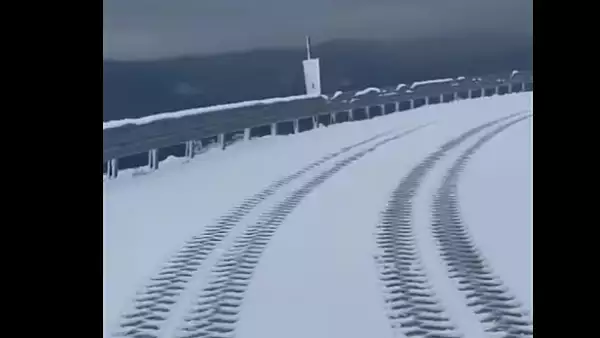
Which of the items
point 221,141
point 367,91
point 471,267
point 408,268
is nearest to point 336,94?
point 367,91

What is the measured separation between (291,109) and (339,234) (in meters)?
0.63

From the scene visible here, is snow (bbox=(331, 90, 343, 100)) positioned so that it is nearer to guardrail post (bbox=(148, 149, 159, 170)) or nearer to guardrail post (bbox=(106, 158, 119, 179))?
guardrail post (bbox=(148, 149, 159, 170))

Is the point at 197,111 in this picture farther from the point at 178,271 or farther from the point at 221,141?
the point at 178,271

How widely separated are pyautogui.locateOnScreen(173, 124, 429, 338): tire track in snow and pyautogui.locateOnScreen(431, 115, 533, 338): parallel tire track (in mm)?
306

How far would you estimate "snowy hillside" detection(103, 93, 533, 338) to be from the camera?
7.35 feet

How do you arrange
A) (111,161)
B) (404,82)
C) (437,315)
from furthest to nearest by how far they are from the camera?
1. (404,82)
2. (111,161)
3. (437,315)

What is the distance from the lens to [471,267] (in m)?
2.48

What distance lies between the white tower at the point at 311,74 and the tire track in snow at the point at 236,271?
32cm

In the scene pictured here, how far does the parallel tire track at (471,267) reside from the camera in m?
2.19
